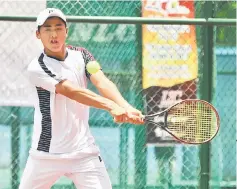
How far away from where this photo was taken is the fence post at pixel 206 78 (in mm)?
5484

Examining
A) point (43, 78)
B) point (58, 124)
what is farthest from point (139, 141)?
point (43, 78)

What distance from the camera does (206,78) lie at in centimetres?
554

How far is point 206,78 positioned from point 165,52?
403 millimetres

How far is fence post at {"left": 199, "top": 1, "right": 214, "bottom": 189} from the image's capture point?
18.0 ft

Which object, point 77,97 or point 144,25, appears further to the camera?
point 144,25

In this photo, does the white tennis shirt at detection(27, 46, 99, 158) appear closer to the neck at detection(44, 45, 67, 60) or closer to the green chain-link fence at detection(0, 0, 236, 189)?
the neck at detection(44, 45, 67, 60)

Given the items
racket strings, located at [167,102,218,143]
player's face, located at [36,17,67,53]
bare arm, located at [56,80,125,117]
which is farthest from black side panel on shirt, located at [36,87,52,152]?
racket strings, located at [167,102,218,143]

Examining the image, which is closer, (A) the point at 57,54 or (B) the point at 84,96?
(B) the point at 84,96

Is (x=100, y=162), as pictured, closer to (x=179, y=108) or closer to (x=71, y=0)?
(x=179, y=108)

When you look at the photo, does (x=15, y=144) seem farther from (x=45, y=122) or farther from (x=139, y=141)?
(x=45, y=122)

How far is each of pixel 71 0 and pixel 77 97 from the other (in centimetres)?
200

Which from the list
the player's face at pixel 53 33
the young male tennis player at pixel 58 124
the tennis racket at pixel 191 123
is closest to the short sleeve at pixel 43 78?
the young male tennis player at pixel 58 124

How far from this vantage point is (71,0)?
5.66 metres

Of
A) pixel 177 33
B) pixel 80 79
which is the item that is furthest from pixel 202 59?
pixel 80 79
